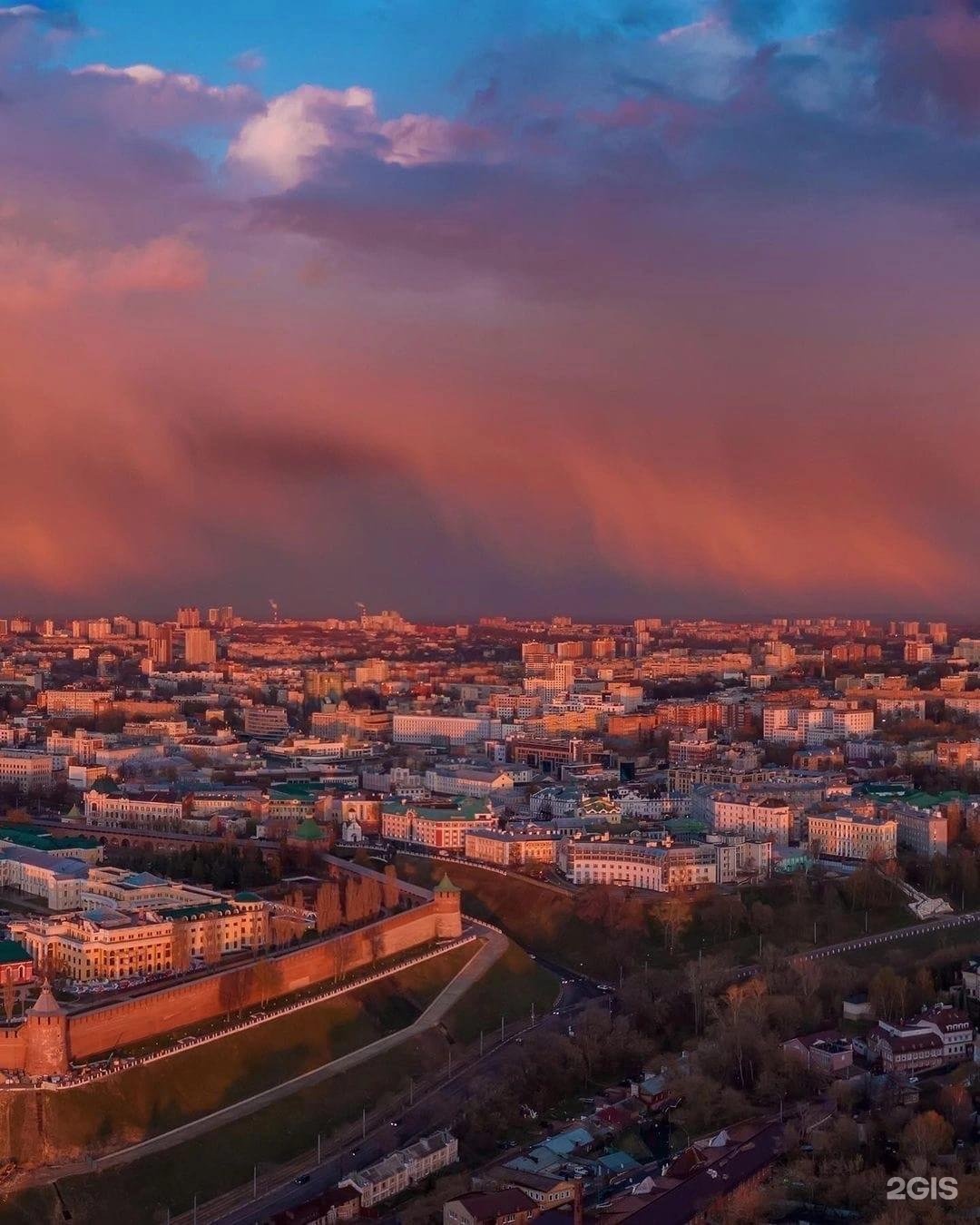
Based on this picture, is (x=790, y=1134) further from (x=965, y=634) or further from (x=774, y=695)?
(x=965, y=634)

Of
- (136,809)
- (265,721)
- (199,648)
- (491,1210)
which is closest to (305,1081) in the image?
(491,1210)

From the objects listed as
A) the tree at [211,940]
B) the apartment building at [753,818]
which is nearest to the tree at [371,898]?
the tree at [211,940]

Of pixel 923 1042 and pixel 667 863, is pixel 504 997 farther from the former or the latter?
pixel 667 863

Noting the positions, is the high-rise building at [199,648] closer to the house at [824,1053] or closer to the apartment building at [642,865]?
the apartment building at [642,865]

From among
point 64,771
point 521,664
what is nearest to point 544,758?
point 64,771

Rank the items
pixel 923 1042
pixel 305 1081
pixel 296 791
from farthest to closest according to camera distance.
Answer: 1. pixel 296 791
2. pixel 923 1042
3. pixel 305 1081

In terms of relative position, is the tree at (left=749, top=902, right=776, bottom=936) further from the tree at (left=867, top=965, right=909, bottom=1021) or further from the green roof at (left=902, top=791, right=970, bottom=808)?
the green roof at (left=902, top=791, right=970, bottom=808)
